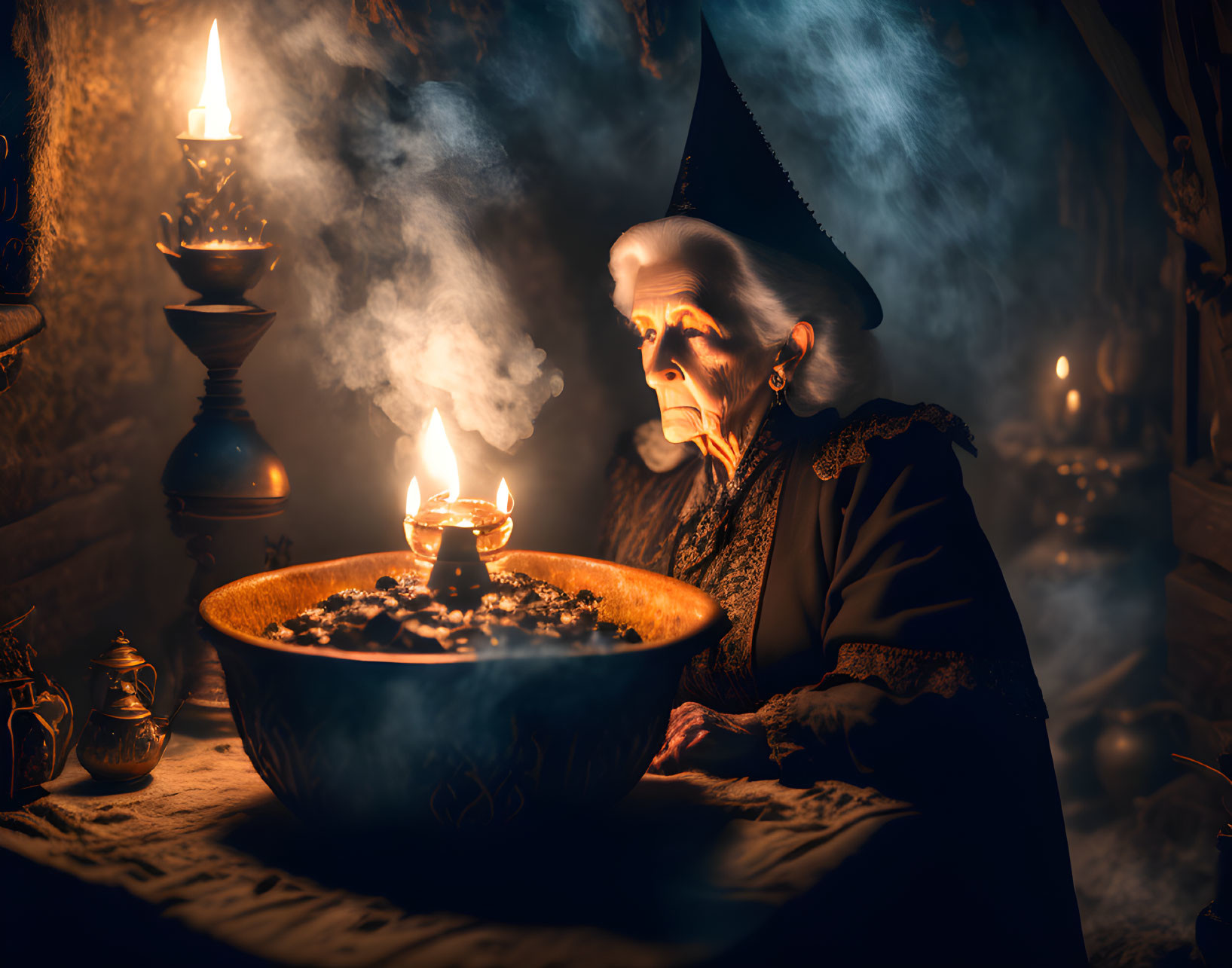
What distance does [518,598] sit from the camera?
1.77 meters

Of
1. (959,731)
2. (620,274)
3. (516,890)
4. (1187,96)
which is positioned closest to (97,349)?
(620,274)

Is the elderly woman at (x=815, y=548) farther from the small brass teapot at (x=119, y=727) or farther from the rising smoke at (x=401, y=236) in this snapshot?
the small brass teapot at (x=119, y=727)

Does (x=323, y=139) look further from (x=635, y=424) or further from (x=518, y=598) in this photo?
(x=518, y=598)

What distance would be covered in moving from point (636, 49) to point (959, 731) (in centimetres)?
215

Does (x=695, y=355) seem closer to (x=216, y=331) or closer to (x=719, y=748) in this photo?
(x=719, y=748)

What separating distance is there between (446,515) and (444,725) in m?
0.62

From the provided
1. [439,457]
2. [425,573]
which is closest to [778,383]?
[439,457]

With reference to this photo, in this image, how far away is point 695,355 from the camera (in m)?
2.36

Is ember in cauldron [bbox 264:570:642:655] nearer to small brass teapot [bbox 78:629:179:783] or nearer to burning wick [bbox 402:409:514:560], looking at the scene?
burning wick [bbox 402:409:514:560]

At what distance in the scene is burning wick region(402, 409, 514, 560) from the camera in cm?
188

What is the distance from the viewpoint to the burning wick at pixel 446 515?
1879 millimetres

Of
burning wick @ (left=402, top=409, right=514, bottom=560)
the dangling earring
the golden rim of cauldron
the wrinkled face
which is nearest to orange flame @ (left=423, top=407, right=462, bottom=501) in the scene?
burning wick @ (left=402, top=409, right=514, bottom=560)

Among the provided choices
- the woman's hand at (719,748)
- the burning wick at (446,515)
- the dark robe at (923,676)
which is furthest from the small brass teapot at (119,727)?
the dark robe at (923,676)

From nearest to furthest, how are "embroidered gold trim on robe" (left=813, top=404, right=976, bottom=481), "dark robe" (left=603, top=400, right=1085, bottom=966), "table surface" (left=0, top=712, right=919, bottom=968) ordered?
1. "table surface" (left=0, top=712, right=919, bottom=968)
2. "dark robe" (left=603, top=400, right=1085, bottom=966)
3. "embroidered gold trim on robe" (left=813, top=404, right=976, bottom=481)
